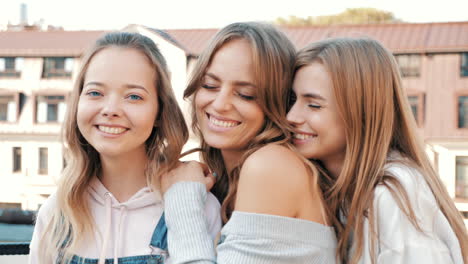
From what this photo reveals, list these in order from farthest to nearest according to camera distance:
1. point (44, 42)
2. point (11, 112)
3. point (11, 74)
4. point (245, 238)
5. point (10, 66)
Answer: point (11, 112)
point (11, 74)
point (10, 66)
point (44, 42)
point (245, 238)

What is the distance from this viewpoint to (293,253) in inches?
35.5

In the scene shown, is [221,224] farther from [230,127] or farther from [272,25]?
[272,25]

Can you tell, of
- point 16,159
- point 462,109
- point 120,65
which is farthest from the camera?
point 16,159

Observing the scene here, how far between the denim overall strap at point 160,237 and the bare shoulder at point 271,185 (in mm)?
158

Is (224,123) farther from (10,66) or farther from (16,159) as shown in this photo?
(16,159)

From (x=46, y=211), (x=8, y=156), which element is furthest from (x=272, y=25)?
(x=8, y=156)

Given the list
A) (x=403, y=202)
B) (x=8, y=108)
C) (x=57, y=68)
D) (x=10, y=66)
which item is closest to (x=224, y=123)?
(x=403, y=202)

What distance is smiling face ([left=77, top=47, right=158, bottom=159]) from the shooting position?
97 cm

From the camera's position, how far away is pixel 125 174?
3.51 ft

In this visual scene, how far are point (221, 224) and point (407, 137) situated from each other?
0.39 metres

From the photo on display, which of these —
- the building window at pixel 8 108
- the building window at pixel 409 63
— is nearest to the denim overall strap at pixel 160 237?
the building window at pixel 409 63

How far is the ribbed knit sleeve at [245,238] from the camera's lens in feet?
2.88

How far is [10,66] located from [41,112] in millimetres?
1559

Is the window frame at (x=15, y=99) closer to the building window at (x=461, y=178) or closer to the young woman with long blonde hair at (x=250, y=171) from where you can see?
the building window at (x=461, y=178)
